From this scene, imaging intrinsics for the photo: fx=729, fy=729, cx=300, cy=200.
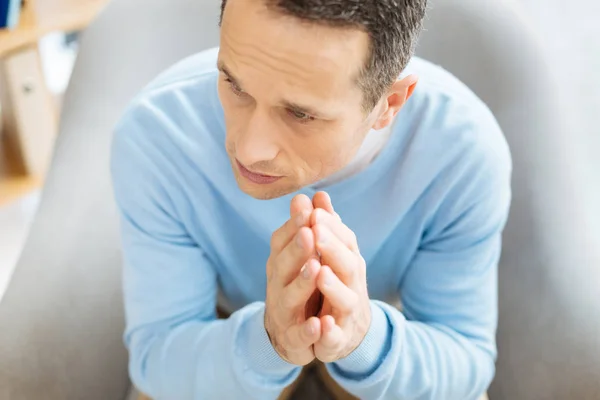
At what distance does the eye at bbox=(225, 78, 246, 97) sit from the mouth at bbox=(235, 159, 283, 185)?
0.24 ft

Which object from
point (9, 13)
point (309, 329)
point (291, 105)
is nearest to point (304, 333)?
point (309, 329)

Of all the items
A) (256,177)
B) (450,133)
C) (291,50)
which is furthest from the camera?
(450,133)

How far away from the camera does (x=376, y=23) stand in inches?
24.9

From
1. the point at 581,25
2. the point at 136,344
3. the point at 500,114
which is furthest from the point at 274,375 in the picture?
the point at 581,25

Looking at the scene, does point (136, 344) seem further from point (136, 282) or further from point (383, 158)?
point (383, 158)

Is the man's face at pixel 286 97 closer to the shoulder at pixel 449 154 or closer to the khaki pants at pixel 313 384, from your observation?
the shoulder at pixel 449 154

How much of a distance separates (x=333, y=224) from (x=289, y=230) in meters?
0.04

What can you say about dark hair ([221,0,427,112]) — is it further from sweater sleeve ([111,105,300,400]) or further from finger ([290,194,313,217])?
sweater sleeve ([111,105,300,400])

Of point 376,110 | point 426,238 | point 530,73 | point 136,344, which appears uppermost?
point 376,110

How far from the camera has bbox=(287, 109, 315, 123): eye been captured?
0.69 meters

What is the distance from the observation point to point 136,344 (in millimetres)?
924

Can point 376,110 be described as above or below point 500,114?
above

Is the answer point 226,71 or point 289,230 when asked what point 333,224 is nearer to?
point 289,230

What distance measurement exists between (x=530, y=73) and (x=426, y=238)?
0.40 m
